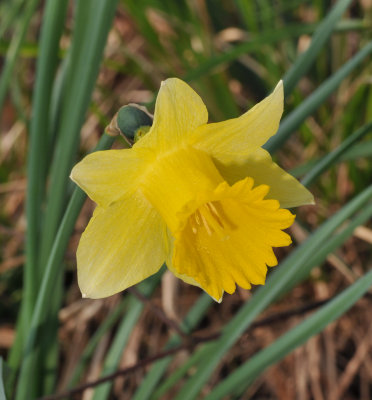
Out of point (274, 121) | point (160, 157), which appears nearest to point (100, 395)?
point (160, 157)

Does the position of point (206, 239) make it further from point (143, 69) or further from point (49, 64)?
point (143, 69)

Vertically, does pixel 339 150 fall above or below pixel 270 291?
above

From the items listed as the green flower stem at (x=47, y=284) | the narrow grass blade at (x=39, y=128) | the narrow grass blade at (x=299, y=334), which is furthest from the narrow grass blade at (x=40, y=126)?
the narrow grass blade at (x=299, y=334)

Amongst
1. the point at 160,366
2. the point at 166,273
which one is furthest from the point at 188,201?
the point at 166,273

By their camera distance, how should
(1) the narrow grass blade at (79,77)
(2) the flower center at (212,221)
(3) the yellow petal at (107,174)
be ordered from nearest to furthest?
(3) the yellow petal at (107,174) < (2) the flower center at (212,221) < (1) the narrow grass blade at (79,77)

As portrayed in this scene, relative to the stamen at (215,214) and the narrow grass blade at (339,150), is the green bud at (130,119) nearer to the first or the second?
the stamen at (215,214)

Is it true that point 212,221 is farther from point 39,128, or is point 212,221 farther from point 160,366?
point 160,366

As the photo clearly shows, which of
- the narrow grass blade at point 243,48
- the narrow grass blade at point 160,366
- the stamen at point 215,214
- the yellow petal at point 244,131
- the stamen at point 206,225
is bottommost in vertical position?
the narrow grass blade at point 160,366
